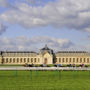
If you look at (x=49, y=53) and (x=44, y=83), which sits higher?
(x=49, y=53)

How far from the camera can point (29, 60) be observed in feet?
468

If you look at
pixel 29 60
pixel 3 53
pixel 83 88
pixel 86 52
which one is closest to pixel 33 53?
pixel 29 60

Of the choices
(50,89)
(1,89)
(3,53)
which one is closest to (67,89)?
(50,89)

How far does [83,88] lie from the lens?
2141 centimetres

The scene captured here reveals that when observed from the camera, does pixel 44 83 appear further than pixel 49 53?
No

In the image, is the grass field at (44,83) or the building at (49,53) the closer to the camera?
the grass field at (44,83)

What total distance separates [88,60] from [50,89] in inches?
4958

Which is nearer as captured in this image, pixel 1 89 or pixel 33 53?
pixel 1 89

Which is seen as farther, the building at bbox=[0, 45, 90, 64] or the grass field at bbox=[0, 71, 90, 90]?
the building at bbox=[0, 45, 90, 64]

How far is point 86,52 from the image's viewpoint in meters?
145

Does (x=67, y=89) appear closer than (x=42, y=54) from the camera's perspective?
Yes

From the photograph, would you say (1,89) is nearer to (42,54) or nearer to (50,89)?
(50,89)

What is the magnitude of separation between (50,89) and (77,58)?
123m

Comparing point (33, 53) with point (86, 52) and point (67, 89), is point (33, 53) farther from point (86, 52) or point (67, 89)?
point (67, 89)
